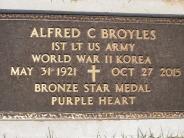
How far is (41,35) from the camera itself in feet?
20.8

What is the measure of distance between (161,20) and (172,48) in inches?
13.2

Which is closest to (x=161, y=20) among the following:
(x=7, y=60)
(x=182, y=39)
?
(x=182, y=39)

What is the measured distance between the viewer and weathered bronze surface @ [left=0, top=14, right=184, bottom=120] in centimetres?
629

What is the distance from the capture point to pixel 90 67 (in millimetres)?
6430

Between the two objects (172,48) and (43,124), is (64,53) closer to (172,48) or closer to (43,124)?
(43,124)

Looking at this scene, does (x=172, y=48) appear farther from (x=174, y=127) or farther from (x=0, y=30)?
(x=0, y=30)

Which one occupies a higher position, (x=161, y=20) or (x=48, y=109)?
(x=161, y=20)

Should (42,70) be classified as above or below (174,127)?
above

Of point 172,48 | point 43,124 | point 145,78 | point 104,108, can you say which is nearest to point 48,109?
point 43,124

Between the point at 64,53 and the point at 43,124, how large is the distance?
2.61 ft

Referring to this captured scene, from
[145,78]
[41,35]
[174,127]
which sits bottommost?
[174,127]

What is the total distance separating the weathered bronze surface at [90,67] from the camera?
629cm

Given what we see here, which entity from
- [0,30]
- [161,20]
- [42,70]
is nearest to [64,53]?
[42,70]

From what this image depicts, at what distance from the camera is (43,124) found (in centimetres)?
629
